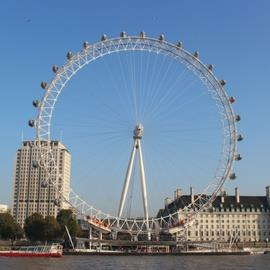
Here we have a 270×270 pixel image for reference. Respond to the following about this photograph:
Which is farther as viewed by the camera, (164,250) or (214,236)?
(214,236)

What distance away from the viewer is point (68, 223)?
382 feet

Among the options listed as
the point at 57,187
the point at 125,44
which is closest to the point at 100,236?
the point at 57,187

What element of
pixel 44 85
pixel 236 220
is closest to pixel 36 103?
pixel 44 85

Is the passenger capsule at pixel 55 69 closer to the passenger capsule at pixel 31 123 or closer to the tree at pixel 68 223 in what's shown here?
the passenger capsule at pixel 31 123

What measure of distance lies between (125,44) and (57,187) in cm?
2228

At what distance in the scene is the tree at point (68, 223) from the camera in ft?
375

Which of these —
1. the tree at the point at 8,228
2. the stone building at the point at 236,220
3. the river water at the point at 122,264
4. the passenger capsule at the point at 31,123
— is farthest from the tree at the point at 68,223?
the passenger capsule at the point at 31,123

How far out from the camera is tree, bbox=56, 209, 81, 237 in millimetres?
114312

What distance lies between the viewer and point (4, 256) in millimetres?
84875

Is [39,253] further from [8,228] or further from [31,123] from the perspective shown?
[8,228]

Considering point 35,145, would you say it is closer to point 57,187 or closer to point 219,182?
point 57,187

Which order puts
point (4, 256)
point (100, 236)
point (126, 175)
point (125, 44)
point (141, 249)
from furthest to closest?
1. point (141, 249)
2. point (100, 236)
3. point (4, 256)
4. point (126, 175)
5. point (125, 44)

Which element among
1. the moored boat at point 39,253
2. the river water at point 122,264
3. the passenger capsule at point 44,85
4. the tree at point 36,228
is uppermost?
the passenger capsule at point 44,85

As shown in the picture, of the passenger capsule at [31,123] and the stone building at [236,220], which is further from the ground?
the passenger capsule at [31,123]
